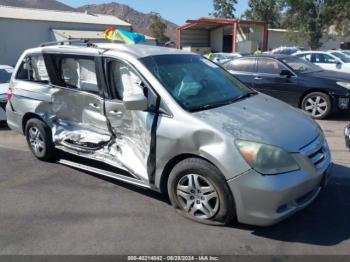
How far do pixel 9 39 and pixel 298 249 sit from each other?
2787 centimetres

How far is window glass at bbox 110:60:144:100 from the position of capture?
14.8 feet

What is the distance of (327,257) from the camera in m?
3.40

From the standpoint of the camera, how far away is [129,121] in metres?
4.52

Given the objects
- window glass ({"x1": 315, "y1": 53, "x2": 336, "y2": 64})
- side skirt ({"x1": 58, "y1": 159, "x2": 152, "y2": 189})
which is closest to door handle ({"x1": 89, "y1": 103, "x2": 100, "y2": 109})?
side skirt ({"x1": 58, "y1": 159, "x2": 152, "y2": 189})

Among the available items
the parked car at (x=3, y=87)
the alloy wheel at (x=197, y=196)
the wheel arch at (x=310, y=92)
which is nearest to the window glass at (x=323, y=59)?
the wheel arch at (x=310, y=92)

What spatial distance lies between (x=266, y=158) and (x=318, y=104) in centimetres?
574

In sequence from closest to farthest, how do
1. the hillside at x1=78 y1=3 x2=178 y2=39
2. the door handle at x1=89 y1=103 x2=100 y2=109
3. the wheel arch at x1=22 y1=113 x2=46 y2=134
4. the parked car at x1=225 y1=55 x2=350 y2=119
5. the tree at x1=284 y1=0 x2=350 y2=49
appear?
the door handle at x1=89 y1=103 x2=100 y2=109
the wheel arch at x1=22 y1=113 x2=46 y2=134
the parked car at x1=225 y1=55 x2=350 y2=119
the tree at x1=284 y1=0 x2=350 y2=49
the hillside at x1=78 y1=3 x2=178 y2=39

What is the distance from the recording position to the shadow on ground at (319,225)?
3.71 metres

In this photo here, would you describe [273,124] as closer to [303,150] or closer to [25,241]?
[303,150]

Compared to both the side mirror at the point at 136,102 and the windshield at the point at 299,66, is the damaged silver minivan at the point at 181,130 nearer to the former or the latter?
the side mirror at the point at 136,102

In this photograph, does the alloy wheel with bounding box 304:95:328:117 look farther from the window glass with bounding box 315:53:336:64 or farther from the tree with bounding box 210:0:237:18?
the tree with bounding box 210:0:237:18

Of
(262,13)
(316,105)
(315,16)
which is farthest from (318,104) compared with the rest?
(262,13)

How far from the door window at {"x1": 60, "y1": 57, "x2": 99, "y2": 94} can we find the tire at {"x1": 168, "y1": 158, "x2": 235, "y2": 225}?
165cm

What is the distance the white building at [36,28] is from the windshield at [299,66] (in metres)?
16.9
